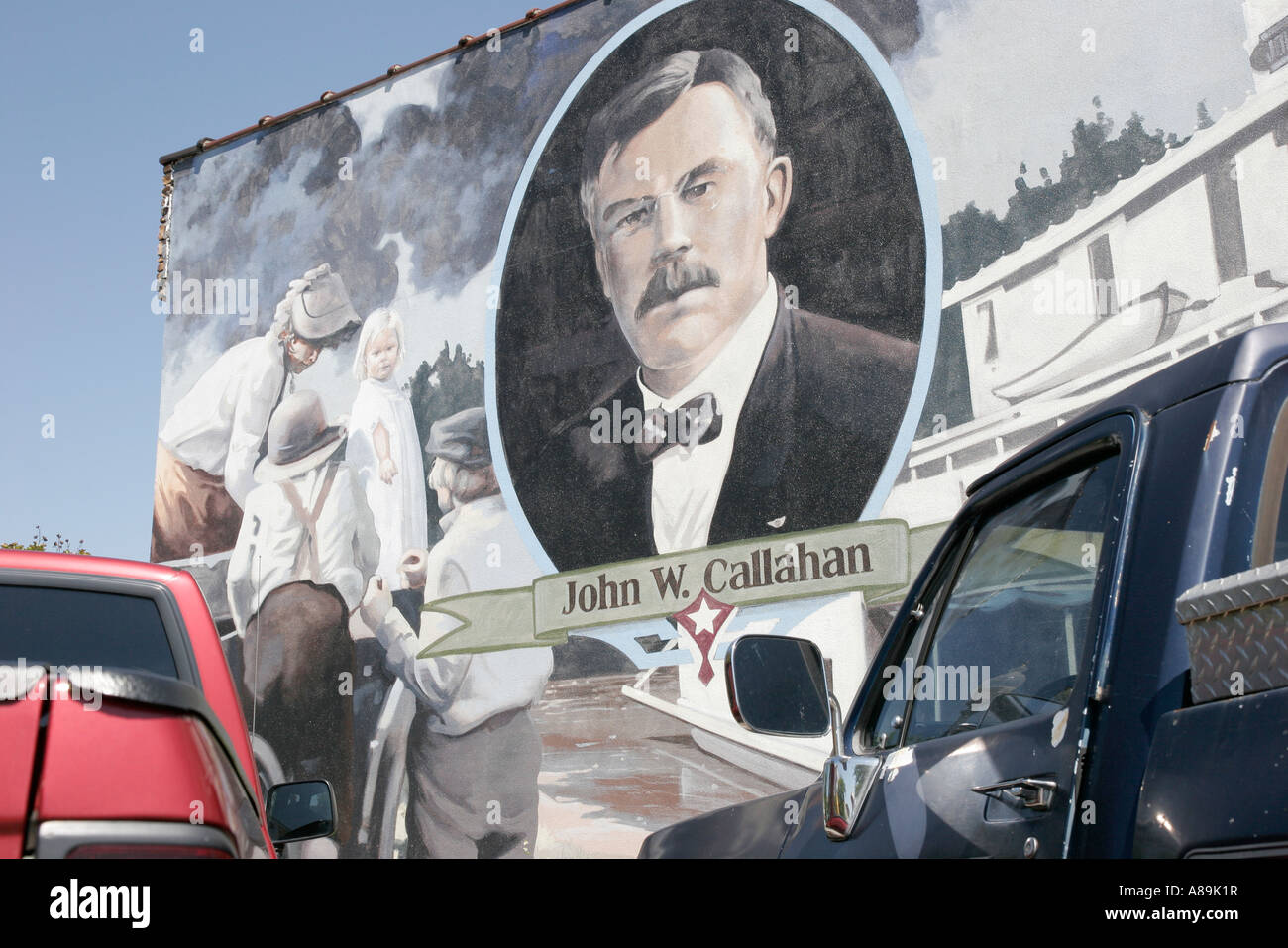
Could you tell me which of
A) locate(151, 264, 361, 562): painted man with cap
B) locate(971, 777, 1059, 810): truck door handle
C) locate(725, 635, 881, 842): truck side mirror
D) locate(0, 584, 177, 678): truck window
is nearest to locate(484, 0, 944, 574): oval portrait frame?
locate(151, 264, 361, 562): painted man with cap

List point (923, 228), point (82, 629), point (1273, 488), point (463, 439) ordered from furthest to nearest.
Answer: point (463, 439) < point (923, 228) < point (82, 629) < point (1273, 488)

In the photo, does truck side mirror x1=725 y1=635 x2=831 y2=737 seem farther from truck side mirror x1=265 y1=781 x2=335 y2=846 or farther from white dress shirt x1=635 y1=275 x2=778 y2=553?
white dress shirt x1=635 y1=275 x2=778 y2=553

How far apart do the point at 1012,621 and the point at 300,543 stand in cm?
1143

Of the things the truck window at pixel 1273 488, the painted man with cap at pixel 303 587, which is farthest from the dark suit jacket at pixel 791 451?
the truck window at pixel 1273 488

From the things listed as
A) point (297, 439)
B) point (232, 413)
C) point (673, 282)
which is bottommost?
point (297, 439)

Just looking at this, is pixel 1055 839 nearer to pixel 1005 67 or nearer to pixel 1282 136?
pixel 1282 136

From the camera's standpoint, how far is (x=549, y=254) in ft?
37.7

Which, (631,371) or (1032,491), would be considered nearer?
(1032,491)

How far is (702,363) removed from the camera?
33.6 feet

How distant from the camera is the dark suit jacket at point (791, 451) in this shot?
9312mm

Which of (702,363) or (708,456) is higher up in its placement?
(702,363)

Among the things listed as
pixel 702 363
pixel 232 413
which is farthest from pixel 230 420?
pixel 702 363

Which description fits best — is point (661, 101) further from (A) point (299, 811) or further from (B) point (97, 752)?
(B) point (97, 752)

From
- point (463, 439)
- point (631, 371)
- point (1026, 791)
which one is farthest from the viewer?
point (463, 439)
